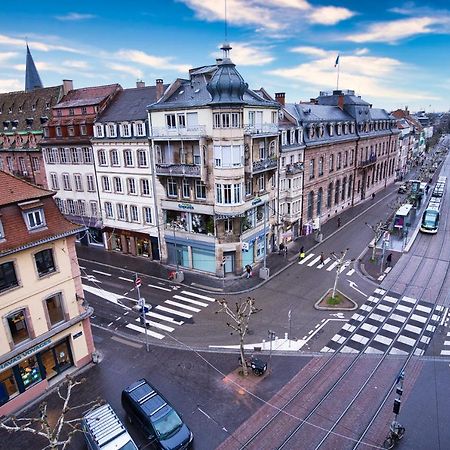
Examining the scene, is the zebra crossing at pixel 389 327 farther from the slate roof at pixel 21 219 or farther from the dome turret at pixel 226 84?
the dome turret at pixel 226 84

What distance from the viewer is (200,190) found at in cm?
3647

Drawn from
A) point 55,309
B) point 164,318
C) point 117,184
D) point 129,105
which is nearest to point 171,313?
point 164,318

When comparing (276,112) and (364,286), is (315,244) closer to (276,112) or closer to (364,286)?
(364,286)

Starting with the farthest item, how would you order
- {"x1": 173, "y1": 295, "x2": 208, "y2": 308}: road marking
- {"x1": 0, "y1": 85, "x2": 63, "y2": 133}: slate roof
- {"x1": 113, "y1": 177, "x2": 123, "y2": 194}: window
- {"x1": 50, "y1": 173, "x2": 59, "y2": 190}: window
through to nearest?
1. {"x1": 0, "y1": 85, "x2": 63, "y2": 133}: slate roof
2. {"x1": 50, "y1": 173, "x2": 59, "y2": 190}: window
3. {"x1": 113, "y1": 177, "x2": 123, "y2": 194}: window
4. {"x1": 173, "y1": 295, "x2": 208, "y2": 308}: road marking

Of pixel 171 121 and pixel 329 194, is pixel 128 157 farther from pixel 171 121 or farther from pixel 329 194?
pixel 329 194

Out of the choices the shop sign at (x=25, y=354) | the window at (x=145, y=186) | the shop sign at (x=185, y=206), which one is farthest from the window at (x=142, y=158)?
the shop sign at (x=25, y=354)

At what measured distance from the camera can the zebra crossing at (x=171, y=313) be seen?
95.2 feet

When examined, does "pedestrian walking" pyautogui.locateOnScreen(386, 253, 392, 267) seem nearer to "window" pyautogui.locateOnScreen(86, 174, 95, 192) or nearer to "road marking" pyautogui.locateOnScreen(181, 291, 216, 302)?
"road marking" pyautogui.locateOnScreen(181, 291, 216, 302)

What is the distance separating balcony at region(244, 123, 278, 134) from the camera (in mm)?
34697

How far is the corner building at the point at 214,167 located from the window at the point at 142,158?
4.25 ft

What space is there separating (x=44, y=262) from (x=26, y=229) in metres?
2.37

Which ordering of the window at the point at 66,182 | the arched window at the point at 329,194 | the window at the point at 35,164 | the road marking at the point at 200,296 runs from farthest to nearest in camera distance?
the arched window at the point at 329,194 < the window at the point at 35,164 < the window at the point at 66,182 < the road marking at the point at 200,296

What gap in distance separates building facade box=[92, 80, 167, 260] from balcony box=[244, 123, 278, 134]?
36.3 ft

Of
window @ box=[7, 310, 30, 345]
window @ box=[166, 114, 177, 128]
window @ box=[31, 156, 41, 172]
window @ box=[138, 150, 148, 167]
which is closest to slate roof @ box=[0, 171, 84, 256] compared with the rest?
window @ box=[7, 310, 30, 345]
